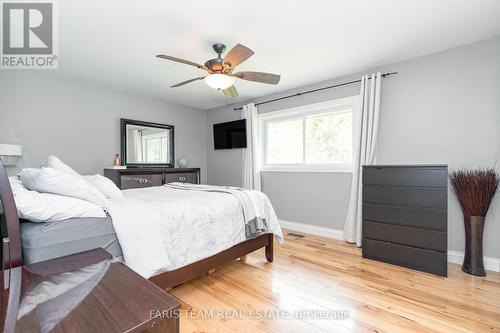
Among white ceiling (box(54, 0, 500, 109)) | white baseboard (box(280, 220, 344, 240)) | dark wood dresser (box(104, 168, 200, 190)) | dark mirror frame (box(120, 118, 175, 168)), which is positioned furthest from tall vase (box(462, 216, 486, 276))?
dark mirror frame (box(120, 118, 175, 168))

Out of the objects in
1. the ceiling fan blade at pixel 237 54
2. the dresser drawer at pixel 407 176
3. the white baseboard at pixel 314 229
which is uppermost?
the ceiling fan blade at pixel 237 54

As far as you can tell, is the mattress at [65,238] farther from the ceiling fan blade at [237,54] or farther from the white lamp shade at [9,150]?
the white lamp shade at [9,150]

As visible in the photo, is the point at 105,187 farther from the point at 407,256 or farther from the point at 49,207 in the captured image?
the point at 407,256

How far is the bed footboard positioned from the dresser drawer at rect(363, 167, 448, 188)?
4.32 feet

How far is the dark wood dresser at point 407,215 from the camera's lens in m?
A: 2.29

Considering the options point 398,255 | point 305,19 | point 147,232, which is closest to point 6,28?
point 147,232

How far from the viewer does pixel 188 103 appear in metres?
4.79

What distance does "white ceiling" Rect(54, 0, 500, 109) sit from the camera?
1.91 metres

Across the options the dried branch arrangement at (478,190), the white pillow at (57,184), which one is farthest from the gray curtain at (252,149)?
the white pillow at (57,184)

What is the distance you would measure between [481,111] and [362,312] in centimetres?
236

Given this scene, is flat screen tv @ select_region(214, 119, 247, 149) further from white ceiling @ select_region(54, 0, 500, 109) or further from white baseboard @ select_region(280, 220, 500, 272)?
white baseboard @ select_region(280, 220, 500, 272)

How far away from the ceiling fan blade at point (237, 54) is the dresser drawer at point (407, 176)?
5.88ft

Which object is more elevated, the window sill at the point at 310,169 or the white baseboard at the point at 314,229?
the window sill at the point at 310,169

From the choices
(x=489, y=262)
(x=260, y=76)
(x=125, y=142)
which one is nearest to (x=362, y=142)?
(x=260, y=76)
